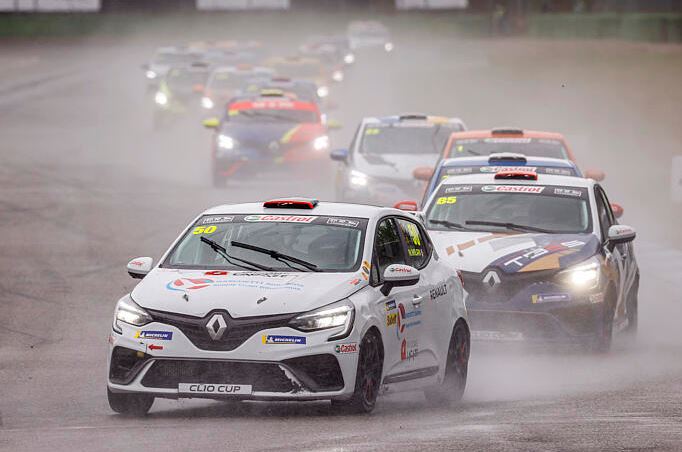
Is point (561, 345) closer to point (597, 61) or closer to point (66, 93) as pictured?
point (66, 93)

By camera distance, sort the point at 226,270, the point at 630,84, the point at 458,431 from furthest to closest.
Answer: the point at 630,84, the point at 226,270, the point at 458,431

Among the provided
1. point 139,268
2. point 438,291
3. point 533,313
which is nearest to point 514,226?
point 533,313

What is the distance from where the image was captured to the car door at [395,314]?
10602mm

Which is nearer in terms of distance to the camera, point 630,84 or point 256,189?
point 256,189

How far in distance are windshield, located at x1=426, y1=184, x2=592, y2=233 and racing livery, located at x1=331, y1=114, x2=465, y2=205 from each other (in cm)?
839

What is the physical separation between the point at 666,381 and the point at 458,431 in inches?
132

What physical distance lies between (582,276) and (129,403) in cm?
494

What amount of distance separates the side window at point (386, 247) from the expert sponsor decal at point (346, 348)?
0.78 meters

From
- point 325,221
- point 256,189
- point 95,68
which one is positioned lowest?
point 95,68

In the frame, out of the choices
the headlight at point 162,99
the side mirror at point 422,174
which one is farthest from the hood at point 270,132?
the headlight at point 162,99

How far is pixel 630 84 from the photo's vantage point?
190 feet

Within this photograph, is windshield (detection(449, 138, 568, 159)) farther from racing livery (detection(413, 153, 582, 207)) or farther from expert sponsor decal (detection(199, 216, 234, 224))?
expert sponsor decal (detection(199, 216, 234, 224))

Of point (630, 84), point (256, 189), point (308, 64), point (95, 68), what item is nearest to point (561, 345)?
point (256, 189)

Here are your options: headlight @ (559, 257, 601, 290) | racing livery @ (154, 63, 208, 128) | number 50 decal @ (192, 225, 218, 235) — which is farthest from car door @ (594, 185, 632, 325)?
racing livery @ (154, 63, 208, 128)
